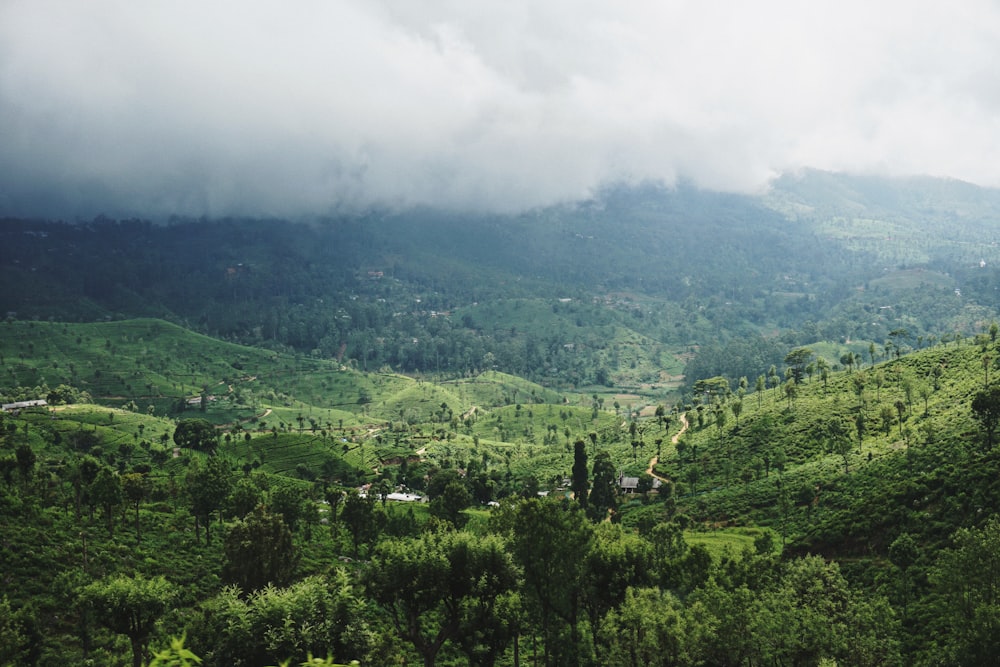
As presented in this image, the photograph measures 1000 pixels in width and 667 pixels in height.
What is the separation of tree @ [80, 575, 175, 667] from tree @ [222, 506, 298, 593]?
7957mm

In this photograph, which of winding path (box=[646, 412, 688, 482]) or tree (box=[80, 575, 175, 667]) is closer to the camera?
tree (box=[80, 575, 175, 667])

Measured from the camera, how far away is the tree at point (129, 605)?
40.2 meters

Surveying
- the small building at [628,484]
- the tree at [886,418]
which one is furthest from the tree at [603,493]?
the tree at [886,418]

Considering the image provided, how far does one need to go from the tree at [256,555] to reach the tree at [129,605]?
796 centimetres

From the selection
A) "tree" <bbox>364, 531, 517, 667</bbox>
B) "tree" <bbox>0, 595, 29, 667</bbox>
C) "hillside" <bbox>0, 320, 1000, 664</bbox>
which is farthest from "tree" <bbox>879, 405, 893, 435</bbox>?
"tree" <bbox>0, 595, 29, 667</bbox>

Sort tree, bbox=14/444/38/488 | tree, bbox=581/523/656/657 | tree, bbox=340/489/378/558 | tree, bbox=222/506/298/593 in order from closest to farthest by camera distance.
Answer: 1. tree, bbox=581/523/656/657
2. tree, bbox=222/506/298/593
3. tree, bbox=340/489/378/558
4. tree, bbox=14/444/38/488

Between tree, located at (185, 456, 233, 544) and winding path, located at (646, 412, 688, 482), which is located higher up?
tree, located at (185, 456, 233, 544)

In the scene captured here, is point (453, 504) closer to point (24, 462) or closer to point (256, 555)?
point (256, 555)

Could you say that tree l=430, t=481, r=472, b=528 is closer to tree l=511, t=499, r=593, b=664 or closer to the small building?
tree l=511, t=499, r=593, b=664

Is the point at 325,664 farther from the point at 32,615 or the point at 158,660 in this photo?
the point at 32,615

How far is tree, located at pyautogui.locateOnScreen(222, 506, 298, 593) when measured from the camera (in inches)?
1978

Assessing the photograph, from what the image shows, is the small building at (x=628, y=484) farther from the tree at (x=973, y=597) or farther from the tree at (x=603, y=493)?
the tree at (x=973, y=597)

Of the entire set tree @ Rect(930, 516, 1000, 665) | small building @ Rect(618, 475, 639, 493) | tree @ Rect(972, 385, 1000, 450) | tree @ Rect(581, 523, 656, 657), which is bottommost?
small building @ Rect(618, 475, 639, 493)

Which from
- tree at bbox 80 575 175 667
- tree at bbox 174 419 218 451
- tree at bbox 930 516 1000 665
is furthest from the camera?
tree at bbox 174 419 218 451
